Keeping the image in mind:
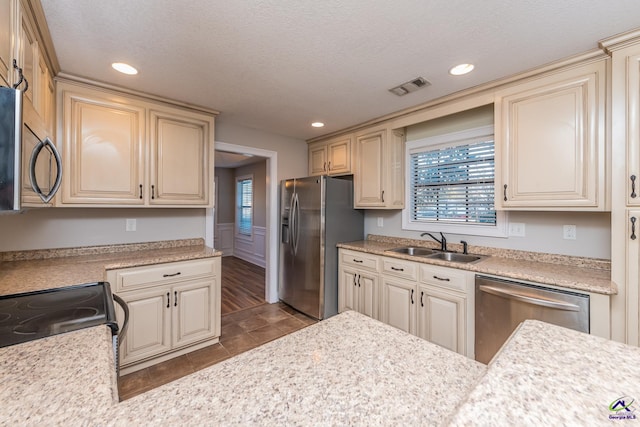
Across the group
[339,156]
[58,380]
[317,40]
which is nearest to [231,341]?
[58,380]

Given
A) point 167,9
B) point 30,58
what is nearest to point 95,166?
point 30,58

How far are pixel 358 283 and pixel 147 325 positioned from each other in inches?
76.1

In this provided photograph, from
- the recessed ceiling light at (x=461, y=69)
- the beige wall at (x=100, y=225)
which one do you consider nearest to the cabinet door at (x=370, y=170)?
the recessed ceiling light at (x=461, y=69)

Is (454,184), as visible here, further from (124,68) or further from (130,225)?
(130,225)

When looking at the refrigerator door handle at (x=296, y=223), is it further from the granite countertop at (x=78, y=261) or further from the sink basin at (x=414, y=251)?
the sink basin at (x=414, y=251)

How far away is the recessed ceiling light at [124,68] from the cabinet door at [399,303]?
2.68 m

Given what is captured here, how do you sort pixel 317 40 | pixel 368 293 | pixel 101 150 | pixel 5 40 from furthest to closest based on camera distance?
pixel 368 293
pixel 101 150
pixel 317 40
pixel 5 40

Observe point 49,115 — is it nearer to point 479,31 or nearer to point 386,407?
point 386,407

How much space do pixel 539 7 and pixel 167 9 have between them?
189 centimetres

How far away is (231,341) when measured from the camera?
269 cm

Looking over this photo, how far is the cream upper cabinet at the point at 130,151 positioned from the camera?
7.04 ft

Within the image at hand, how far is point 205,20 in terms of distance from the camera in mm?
1511

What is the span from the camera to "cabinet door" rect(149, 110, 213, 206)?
2.51 metres

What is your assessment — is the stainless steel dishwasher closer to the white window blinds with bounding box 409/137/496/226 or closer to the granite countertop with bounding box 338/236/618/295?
the granite countertop with bounding box 338/236/618/295
